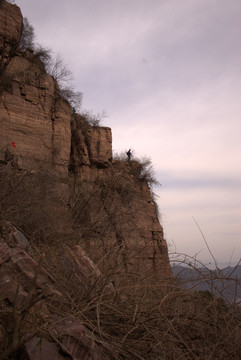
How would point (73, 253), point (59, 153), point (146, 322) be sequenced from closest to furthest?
point (146, 322), point (73, 253), point (59, 153)

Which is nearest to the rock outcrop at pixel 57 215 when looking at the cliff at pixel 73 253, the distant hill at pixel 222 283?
the cliff at pixel 73 253

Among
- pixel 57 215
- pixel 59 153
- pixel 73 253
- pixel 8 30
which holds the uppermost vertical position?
pixel 8 30

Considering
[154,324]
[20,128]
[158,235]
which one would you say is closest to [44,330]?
[154,324]

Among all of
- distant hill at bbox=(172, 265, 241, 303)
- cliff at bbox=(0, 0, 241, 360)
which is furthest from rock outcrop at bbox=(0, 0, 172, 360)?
distant hill at bbox=(172, 265, 241, 303)

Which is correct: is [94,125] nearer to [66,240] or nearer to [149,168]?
[149,168]

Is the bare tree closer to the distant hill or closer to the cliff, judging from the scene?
the cliff

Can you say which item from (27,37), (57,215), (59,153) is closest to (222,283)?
(57,215)

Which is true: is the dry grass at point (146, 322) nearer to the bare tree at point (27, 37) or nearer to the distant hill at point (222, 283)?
the distant hill at point (222, 283)

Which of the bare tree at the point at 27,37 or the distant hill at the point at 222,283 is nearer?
the distant hill at the point at 222,283

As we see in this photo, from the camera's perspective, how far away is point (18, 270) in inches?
110

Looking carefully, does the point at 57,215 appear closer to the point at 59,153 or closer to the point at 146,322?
the point at 59,153

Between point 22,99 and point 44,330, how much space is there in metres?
9.96

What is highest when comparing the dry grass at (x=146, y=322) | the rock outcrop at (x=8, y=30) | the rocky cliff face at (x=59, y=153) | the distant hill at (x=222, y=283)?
the rock outcrop at (x=8, y=30)

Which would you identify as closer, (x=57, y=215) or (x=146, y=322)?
(x=146, y=322)
